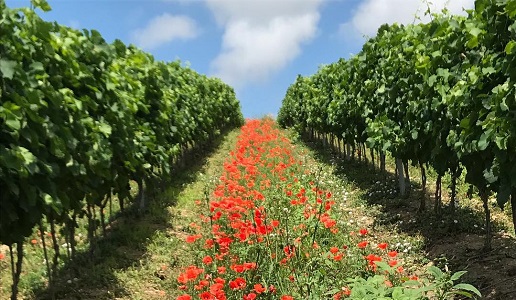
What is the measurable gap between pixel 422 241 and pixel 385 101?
344cm

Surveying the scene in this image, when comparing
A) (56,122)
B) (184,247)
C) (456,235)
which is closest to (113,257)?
(184,247)

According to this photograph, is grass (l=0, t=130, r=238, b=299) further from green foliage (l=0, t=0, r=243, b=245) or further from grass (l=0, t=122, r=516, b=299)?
green foliage (l=0, t=0, r=243, b=245)

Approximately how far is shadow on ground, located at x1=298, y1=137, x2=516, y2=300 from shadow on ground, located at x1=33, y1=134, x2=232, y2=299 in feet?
13.1

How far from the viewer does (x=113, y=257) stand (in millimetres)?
6938

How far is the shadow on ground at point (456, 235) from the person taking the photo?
5.68 m

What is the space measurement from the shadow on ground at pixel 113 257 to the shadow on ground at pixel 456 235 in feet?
13.1

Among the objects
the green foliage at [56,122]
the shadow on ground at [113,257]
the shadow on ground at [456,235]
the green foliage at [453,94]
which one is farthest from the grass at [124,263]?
the shadow on ground at [456,235]

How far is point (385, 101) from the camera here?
391 inches

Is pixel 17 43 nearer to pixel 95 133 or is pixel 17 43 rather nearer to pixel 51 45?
pixel 51 45

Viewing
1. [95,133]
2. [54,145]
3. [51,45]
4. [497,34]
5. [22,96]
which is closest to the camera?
[22,96]

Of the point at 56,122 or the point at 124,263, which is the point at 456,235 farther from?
the point at 56,122

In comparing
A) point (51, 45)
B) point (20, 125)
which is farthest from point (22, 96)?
point (51, 45)

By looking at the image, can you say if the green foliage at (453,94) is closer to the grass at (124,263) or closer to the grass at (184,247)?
the grass at (184,247)

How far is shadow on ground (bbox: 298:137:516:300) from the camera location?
223 inches
